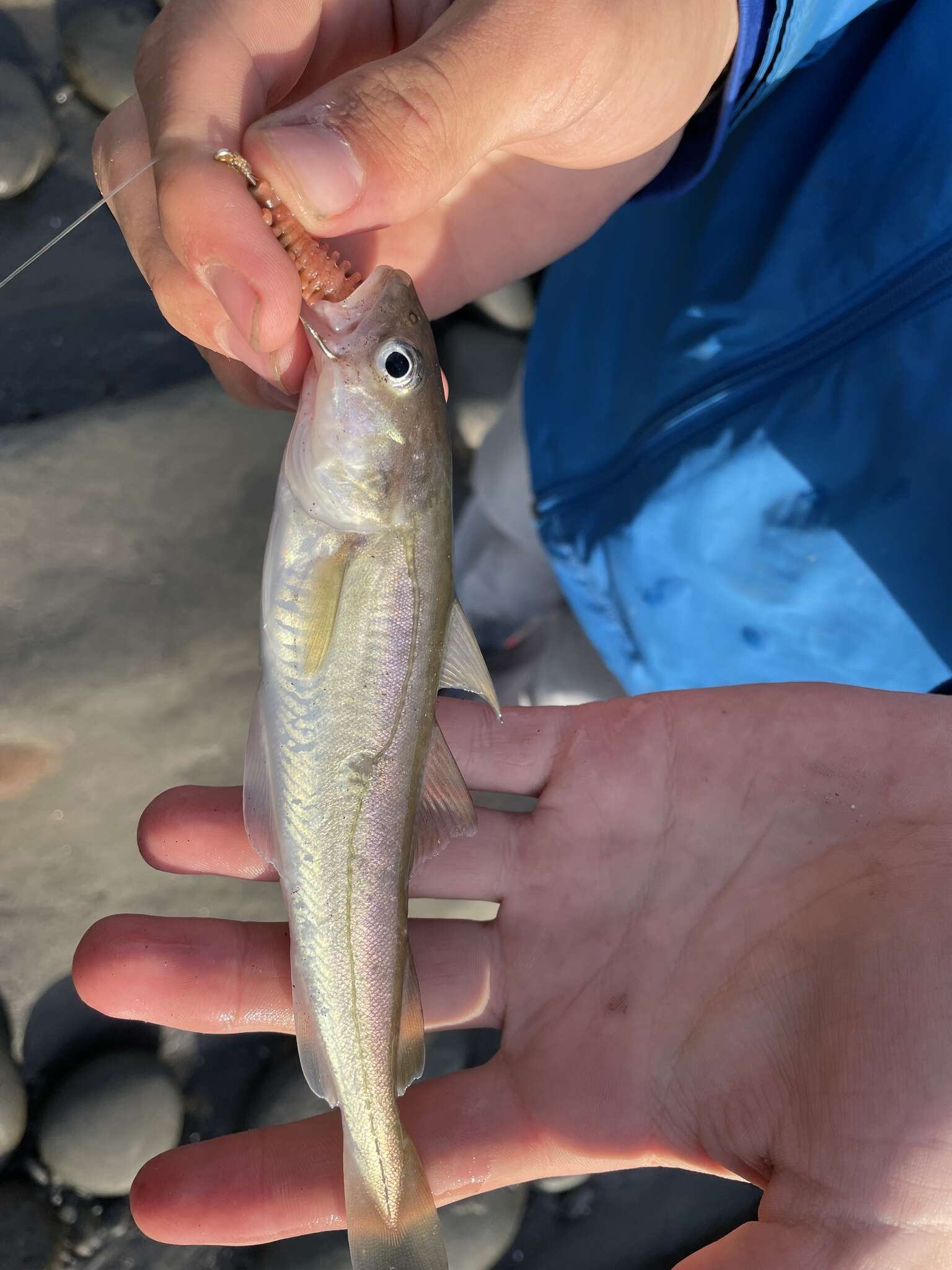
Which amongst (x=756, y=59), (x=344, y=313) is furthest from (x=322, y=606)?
(x=756, y=59)

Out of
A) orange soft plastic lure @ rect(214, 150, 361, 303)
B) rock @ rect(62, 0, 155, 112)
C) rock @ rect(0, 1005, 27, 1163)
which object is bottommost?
rock @ rect(0, 1005, 27, 1163)

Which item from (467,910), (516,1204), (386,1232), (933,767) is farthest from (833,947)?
(516,1204)

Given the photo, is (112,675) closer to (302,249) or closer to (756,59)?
(302,249)

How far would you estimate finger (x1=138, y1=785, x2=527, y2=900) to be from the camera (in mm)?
2721

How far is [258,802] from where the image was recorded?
2430mm

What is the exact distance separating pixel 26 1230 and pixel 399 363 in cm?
337

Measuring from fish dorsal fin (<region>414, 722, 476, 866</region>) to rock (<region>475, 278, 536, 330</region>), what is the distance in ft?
10.8

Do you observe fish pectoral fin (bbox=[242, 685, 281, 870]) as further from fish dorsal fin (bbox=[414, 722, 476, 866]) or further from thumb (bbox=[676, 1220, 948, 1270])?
thumb (bbox=[676, 1220, 948, 1270])

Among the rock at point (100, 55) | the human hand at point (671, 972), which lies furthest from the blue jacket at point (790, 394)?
the rock at point (100, 55)

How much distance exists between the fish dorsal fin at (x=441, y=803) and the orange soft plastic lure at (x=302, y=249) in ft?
3.74

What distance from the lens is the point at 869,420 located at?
261 cm

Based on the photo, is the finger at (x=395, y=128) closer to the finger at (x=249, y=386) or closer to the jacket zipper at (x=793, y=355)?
the finger at (x=249, y=386)

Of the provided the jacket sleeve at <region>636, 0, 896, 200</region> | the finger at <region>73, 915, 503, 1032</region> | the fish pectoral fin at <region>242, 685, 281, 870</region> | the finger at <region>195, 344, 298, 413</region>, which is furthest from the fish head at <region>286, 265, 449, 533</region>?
the finger at <region>73, 915, 503, 1032</region>

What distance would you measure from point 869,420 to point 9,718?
10.4 feet
